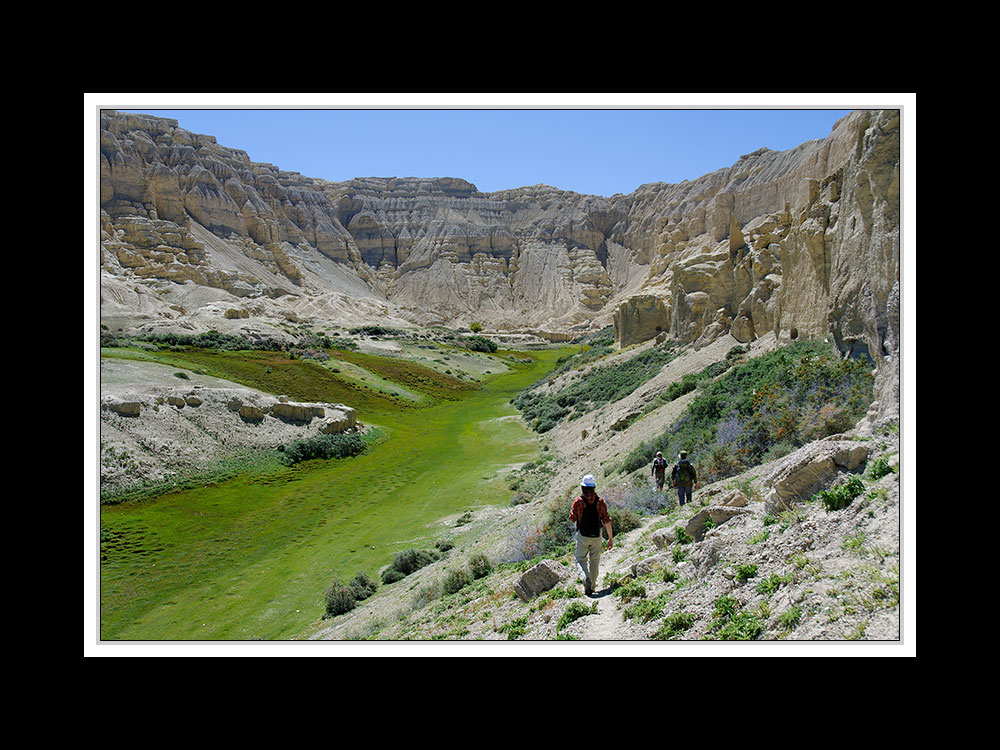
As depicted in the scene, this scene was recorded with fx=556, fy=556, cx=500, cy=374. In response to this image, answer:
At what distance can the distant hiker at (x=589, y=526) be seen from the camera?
6102 mm

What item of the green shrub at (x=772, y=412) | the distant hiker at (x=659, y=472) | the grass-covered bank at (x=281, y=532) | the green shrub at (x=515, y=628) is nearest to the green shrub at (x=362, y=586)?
the grass-covered bank at (x=281, y=532)

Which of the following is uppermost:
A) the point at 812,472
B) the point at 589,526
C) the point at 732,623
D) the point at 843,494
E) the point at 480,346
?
the point at 480,346

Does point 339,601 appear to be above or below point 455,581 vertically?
below

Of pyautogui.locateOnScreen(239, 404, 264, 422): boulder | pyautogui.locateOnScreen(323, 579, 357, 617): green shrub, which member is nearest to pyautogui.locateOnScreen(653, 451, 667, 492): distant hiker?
pyautogui.locateOnScreen(323, 579, 357, 617): green shrub

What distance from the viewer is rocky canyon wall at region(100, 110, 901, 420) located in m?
11.2

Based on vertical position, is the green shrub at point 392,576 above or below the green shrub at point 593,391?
below

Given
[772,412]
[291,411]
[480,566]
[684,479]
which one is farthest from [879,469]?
[291,411]

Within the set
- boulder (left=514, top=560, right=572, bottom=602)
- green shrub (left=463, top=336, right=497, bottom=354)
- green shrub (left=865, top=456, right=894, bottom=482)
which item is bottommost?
boulder (left=514, top=560, right=572, bottom=602)

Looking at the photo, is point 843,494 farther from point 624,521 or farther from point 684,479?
point 624,521

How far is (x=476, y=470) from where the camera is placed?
20.0m

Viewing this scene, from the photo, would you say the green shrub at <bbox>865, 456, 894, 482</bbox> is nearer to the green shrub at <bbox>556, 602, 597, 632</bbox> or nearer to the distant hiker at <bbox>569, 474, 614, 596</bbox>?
the distant hiker at <bbox>569, 474, 614, 596</bbox>

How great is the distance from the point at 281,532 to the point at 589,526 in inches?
439

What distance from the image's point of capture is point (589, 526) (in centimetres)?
614

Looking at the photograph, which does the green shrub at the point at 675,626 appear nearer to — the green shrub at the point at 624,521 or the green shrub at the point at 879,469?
the green shrub at the point at 879,469
